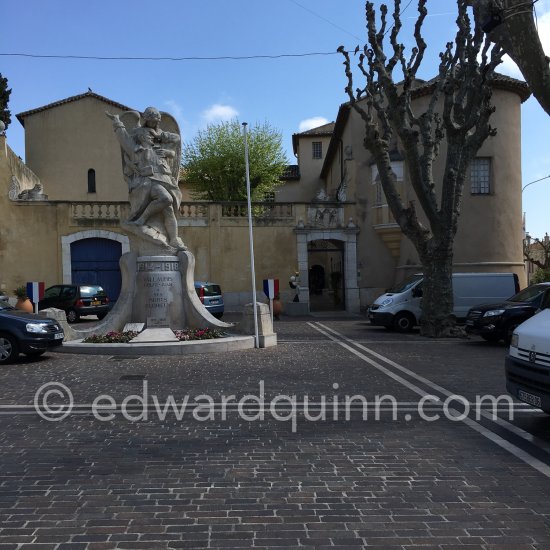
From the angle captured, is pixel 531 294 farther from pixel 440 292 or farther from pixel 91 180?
pixel 91 180

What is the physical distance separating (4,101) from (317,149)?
2485 centimetres

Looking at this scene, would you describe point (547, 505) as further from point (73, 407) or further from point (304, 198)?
point (304, 198)

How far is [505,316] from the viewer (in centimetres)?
1428

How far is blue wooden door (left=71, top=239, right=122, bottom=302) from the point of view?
27.0m

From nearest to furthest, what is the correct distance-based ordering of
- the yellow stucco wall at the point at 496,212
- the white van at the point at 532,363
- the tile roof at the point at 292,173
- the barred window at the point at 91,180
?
the white van at the point at 532,363, the yellow stucco wall at the point at 496,212, the barred window at the point at 91,180, the tile roof at the point at 292,173

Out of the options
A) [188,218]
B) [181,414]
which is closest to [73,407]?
[181,414]

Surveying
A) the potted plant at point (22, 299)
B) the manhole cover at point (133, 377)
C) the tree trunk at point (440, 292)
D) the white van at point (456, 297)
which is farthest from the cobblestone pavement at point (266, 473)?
the potted plant at point (22, 299)

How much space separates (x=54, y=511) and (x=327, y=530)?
6.45 feet

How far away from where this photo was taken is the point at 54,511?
4.10m

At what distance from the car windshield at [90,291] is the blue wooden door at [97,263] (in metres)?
4.73

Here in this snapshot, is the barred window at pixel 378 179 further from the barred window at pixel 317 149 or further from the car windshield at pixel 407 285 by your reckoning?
the barred window at pixel 317 149

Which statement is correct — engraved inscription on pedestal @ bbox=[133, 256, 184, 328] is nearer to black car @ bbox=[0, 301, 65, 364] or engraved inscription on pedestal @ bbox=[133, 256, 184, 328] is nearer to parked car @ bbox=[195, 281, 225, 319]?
black car @ bbox=[0, 301, 65, 364]

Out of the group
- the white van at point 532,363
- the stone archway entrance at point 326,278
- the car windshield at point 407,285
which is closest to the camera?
the white van at point 532,363

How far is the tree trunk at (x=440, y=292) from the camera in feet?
54.0
